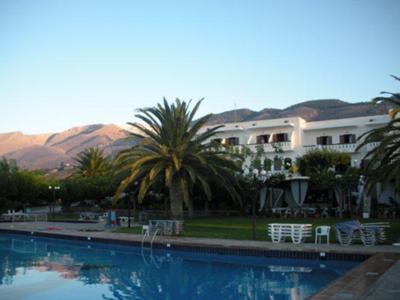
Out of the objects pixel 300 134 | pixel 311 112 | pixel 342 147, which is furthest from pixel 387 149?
pixel 311 112

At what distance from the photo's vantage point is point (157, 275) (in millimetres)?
12562

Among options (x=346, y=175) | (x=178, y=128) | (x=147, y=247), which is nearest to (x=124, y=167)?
(x=178, y=128)

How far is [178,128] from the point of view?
22.0 meters

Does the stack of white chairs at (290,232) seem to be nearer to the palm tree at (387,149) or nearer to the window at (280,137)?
the palm tree at (387,149)

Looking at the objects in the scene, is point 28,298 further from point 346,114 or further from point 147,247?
point 346,114

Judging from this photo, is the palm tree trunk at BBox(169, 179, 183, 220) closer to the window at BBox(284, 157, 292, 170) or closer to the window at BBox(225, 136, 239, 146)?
the window at BBox(284, 157, 292, 170)

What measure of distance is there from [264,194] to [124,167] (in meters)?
15.3

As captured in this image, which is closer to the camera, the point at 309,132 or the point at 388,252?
the point at 388,252

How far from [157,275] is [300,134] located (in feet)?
113

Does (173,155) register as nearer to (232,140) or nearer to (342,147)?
(342,147)

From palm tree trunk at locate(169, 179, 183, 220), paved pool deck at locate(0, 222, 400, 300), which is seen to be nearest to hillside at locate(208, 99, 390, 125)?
palm tree trunk at locate(169, 179, 183, 220)

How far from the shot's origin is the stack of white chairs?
15546 millimetres

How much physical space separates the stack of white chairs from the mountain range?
8766 centimetres

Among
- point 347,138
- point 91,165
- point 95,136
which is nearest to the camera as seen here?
point 347,138
